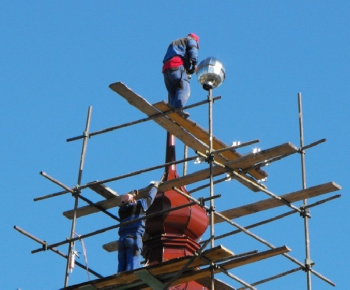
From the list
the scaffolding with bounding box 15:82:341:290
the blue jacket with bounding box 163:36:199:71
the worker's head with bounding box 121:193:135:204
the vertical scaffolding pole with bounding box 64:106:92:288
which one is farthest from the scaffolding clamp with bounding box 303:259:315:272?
the blue jacket with bounding box 163:36:199:71

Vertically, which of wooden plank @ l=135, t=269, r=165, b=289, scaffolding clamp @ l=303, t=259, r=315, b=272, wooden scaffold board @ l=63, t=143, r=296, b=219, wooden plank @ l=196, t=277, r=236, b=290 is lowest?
wooden plank @ l=135, t=269, r=165, b=289

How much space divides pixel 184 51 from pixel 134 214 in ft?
11.7

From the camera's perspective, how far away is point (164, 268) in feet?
88.9

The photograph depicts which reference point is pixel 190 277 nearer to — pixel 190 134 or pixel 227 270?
pixel 227 270

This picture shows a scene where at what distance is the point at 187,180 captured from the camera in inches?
1143

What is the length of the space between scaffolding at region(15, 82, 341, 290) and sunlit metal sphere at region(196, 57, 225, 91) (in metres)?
0.32

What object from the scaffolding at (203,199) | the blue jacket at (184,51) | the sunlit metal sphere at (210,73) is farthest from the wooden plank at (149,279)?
the blue jacket at (184,51)

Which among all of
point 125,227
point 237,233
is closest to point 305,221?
Result: point 237,233

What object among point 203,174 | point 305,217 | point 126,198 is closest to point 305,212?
point 305,217

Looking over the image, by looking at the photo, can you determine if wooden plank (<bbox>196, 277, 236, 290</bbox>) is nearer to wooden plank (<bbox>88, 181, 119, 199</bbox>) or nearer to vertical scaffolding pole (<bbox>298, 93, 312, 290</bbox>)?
vertical scaffolding pole (<bbox>298, 93, 312, 290</bbox>)

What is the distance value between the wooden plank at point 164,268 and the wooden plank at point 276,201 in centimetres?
264

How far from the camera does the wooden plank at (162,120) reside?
28922mm

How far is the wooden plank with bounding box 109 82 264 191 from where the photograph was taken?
28.9 meters

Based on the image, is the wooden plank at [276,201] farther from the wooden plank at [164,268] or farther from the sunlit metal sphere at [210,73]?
the wooden plank at [164,268]
